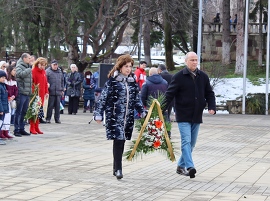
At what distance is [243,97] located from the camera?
32875 millimetres

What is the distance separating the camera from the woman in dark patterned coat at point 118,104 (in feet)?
36.9

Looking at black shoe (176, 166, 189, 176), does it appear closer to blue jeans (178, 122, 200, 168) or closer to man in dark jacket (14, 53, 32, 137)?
blue jeans (178, 122, 200, 168)

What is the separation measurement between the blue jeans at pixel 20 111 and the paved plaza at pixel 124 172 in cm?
42

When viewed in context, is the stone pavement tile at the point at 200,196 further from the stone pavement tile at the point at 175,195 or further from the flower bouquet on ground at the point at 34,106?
the flower bouquet on ground at the point at 34,106

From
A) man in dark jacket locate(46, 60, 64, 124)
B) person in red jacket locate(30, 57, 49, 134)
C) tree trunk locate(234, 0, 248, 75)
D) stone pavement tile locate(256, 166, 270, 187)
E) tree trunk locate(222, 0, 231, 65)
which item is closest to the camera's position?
stone pavement tile locate(256, 166, 270, 187)

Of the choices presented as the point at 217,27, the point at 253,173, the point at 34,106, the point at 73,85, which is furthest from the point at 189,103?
the point at 217,27

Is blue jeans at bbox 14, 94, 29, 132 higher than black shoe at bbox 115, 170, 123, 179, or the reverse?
blue jeans at bbox 14, 94, 29, 132

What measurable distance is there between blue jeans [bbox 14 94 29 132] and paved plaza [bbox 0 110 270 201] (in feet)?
1.39

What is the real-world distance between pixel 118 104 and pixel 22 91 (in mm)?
7236

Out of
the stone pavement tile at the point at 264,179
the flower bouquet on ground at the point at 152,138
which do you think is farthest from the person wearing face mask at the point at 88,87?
the flower bouquet on ground at the point at 152,138

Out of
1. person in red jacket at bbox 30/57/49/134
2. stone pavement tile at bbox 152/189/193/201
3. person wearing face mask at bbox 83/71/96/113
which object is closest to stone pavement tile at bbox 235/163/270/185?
stone pavement tile at bbox 152/189/193/201

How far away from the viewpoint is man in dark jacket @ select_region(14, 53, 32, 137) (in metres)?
18.2

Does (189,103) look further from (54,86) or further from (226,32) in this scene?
(226,32)

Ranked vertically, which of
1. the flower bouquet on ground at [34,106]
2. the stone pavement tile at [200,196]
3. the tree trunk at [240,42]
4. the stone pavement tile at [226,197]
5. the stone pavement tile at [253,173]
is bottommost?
the stone pavement tile at [253,173]
